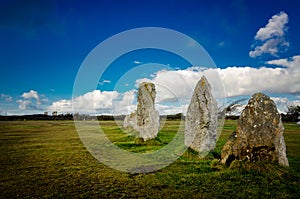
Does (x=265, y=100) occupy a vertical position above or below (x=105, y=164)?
above

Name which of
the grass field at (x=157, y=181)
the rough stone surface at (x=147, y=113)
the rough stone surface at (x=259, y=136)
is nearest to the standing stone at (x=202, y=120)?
the grass field at (x=157, y=181)

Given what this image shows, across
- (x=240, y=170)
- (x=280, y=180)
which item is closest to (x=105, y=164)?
(x=240, y=170)

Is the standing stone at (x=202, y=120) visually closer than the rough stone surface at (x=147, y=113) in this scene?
Yes

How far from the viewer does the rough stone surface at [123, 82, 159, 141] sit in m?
17.2

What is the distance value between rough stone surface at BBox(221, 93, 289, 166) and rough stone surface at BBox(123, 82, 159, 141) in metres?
8.87

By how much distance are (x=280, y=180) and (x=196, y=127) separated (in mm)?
4957

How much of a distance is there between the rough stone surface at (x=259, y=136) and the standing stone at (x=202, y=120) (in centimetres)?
280

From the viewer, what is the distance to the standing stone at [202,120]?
11555 millimetres

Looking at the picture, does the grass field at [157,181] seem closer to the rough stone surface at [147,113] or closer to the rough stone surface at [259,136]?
the rough stone surface at [259,136]

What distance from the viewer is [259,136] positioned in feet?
27.0

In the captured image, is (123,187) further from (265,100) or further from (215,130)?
(215,130)

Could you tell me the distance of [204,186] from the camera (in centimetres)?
712

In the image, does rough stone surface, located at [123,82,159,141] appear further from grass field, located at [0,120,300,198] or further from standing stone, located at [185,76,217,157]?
grass field, located at [0,120,300,198]

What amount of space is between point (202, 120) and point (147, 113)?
257 inches
